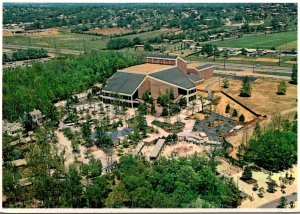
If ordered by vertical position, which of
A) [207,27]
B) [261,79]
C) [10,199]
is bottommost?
[10,199]

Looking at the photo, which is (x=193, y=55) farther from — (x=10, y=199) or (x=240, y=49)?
(x=10, y=199)

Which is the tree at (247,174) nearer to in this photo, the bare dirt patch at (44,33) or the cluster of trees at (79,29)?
the bare dirt patch at (44,33)

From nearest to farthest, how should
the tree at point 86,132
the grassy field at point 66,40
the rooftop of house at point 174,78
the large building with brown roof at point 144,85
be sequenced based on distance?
the tree at point 86,132 < the large building with brown roof at point 144,85 < the rooftop of house at point 174,78 < the grassy field at point 66,40

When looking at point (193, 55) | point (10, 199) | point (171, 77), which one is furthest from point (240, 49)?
point (10, 199)

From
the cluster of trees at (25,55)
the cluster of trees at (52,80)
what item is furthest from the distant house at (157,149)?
the cluster of trees at (25,55)

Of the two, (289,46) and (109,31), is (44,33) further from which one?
(289,46)

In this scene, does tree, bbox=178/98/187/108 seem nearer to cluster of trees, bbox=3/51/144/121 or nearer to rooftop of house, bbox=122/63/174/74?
rooftop of house, bbox=122/63/174/74

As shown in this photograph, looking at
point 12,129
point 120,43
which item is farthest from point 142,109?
point 120,43
